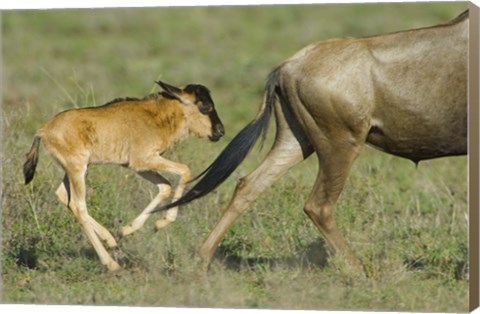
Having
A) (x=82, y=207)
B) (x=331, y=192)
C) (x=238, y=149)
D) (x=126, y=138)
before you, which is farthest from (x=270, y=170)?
(x=82, y=207)

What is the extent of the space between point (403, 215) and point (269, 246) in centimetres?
127

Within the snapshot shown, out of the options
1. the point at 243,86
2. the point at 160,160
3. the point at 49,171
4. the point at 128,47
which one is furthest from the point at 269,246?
the point at 128,47

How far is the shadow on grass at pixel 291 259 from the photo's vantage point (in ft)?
28.7

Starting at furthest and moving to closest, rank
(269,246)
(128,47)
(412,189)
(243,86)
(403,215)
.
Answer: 1. (128,47)
2. (243,86)
3. (412,189)
4. (403,215)
5. (269,246)

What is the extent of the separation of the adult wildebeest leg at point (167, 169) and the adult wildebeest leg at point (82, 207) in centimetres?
35

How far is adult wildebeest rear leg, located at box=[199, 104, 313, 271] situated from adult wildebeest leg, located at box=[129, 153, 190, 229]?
316 mm

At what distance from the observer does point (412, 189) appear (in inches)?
438

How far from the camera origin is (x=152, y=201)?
860cm

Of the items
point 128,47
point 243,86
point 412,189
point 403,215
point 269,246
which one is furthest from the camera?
point 128,47

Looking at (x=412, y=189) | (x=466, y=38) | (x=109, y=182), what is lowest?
(x=412, y=189)

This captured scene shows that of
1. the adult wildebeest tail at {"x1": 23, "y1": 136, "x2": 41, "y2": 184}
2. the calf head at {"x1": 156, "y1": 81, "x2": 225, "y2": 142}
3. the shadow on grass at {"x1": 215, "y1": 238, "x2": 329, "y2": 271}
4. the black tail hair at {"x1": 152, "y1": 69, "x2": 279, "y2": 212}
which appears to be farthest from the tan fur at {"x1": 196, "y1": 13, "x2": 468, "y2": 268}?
the adult wildebeest tail at {"x1": 23, "y1": 136, "x2": 41, "y2": 184}

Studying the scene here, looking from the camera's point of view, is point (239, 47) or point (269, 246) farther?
point (239, 47)

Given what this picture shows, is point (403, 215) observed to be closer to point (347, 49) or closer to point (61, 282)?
point (347, 49)

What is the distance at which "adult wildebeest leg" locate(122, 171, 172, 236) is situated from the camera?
27.9 ft
